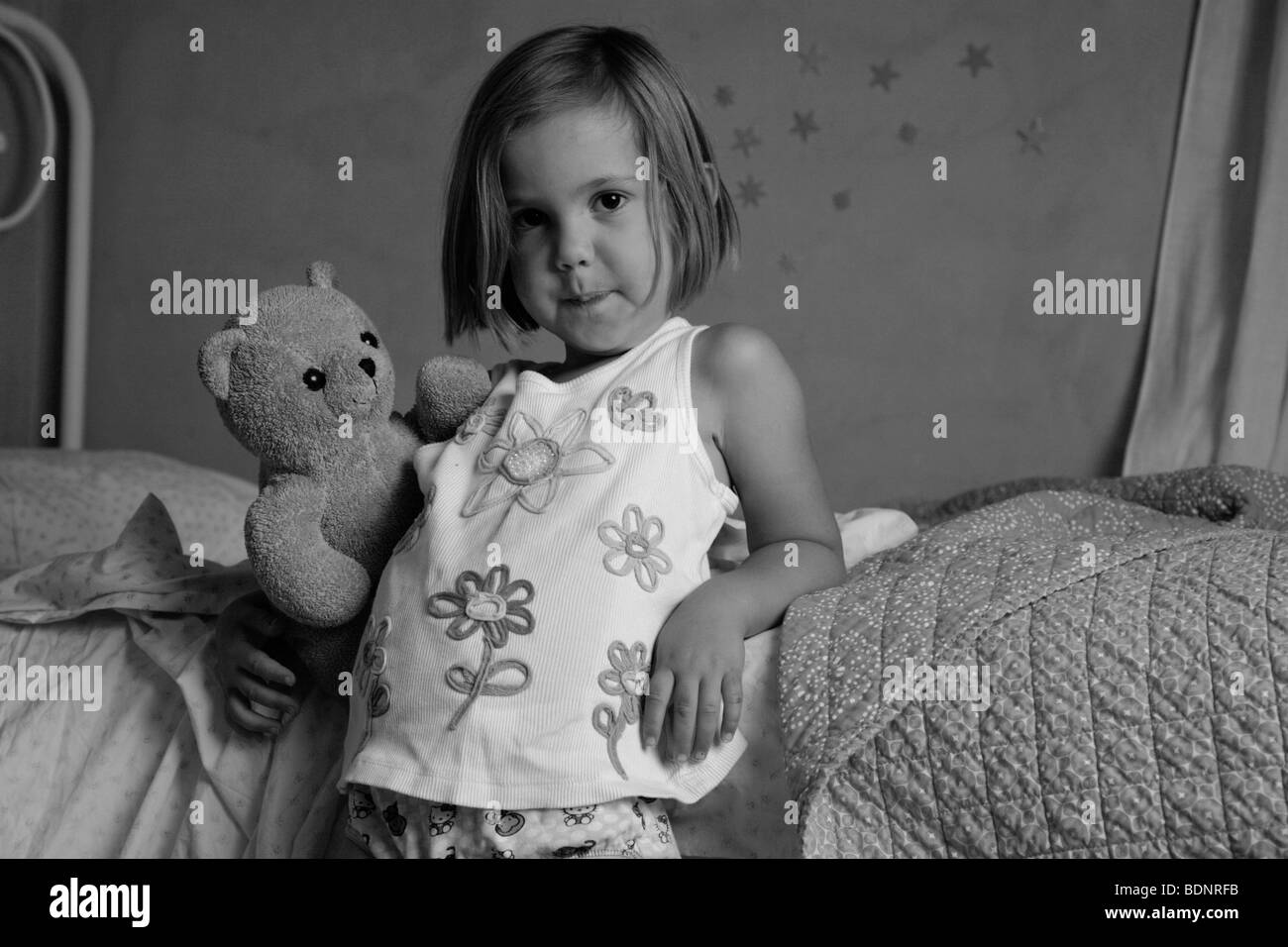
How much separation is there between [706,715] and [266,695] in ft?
1.20

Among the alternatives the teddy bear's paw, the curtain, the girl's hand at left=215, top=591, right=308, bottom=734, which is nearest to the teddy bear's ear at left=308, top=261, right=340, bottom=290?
the teddy bear's paw

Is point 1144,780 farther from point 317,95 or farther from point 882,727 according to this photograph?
point 317,95

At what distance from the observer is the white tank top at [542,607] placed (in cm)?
78

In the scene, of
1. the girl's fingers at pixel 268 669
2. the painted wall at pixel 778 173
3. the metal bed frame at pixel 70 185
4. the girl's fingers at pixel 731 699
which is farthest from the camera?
the painted wall at pixel 778 173

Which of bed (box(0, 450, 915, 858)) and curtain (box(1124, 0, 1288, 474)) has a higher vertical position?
curtain (box(1124, 0, 1288, 474))

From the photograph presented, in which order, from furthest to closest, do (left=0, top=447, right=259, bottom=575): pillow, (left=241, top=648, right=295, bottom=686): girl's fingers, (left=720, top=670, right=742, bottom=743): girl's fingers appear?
A: (left=0, top=447, right=259, bottom=575): pillow → (left=241, top=648, right=295, bottom=686): girl's fingers → (left=720, top=670, right=742, bottom=743): girl's fingers

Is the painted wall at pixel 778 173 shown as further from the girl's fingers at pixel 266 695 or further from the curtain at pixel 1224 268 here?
the girl's fingers at pixel 266 695

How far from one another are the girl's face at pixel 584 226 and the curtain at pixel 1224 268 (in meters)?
1.79

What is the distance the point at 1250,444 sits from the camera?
7.73 ft

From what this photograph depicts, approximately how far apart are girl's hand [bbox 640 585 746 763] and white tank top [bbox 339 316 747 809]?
0.04ft

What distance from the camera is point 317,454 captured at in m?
0.91

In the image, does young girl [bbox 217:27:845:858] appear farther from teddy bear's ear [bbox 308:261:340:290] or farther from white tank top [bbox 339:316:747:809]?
teddy bear's ear [bbox 308:261:340:290]

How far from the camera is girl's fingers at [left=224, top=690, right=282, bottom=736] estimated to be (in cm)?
95

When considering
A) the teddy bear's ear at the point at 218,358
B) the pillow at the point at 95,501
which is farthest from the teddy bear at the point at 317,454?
the pillow at the point at 95,501
